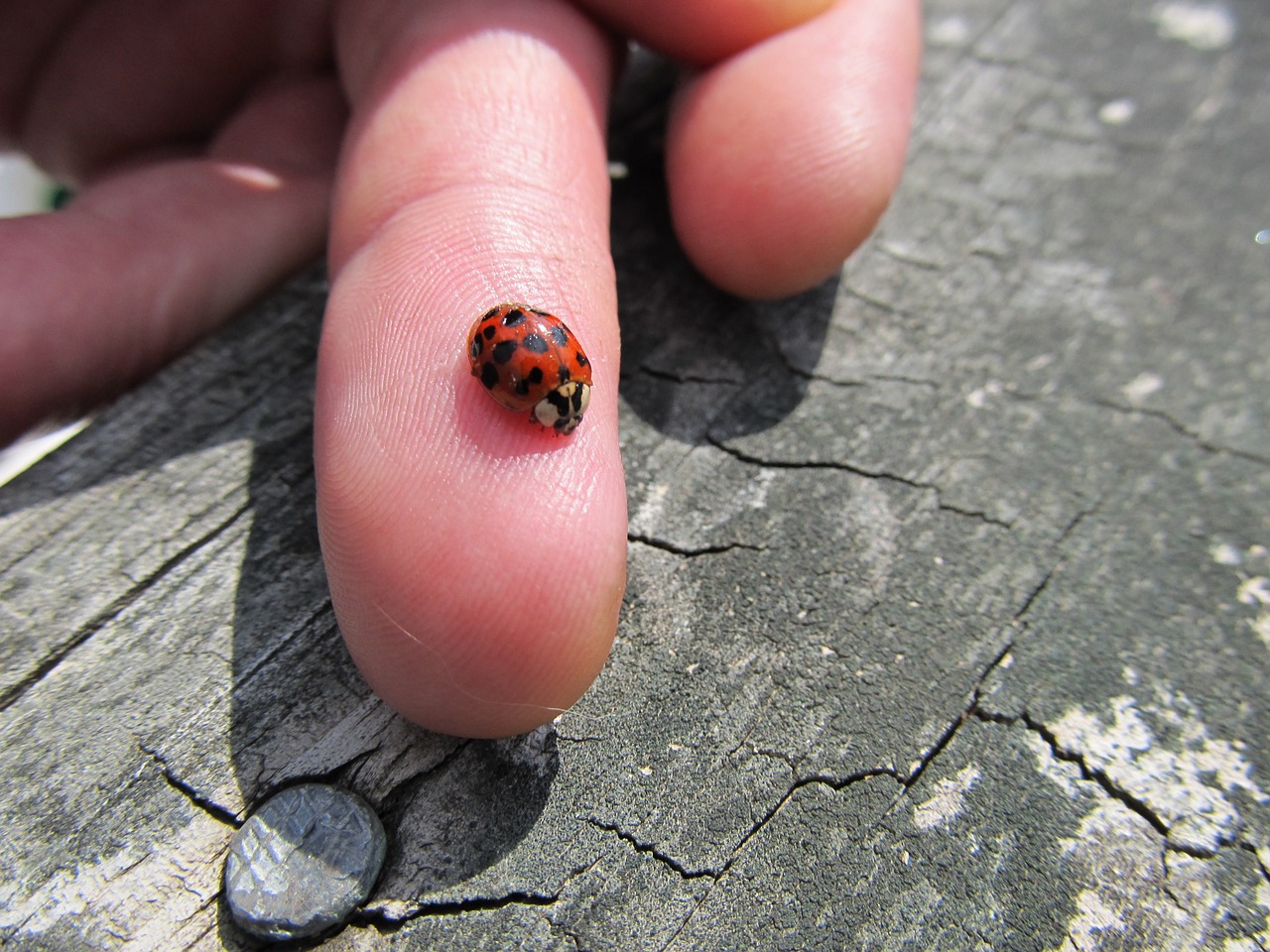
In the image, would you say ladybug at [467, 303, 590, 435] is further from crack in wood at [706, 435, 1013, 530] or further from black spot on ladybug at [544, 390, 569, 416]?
crack in wood at [706, 435, 1013, 530]

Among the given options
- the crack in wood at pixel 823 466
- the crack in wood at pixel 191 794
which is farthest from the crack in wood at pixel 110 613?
the crack in wood at pixel 823 466

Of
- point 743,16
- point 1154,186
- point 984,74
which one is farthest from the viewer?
point 984,74

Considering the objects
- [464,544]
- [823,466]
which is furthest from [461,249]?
[823,466]

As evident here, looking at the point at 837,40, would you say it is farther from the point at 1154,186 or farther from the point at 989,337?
the point at 1154,186

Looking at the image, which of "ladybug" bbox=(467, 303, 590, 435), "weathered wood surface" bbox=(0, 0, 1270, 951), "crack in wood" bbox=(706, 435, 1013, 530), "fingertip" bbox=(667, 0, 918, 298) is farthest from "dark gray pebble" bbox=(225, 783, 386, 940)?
"fingertip" bbox=(667, 0, 918, 298)

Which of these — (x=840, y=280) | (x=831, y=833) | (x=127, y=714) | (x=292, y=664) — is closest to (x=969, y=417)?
(x=840, y=280)

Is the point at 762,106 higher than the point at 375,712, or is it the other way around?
the point at 762,106

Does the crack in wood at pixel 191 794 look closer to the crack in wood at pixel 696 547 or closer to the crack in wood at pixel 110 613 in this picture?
the crack in wood at pixel 110 613
